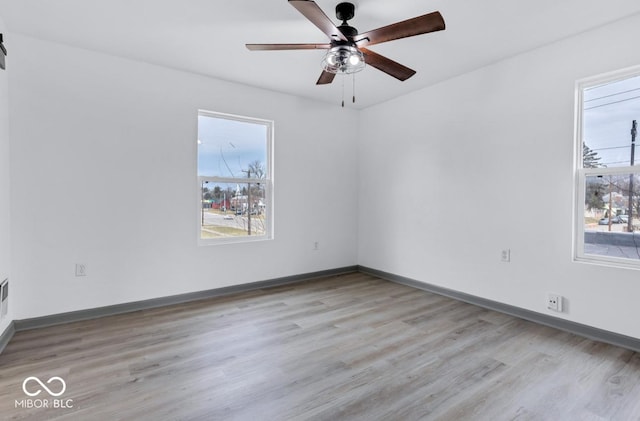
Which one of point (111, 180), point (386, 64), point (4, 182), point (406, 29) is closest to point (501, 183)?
point (386, 64)

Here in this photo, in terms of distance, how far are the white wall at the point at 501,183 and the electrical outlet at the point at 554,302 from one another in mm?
73

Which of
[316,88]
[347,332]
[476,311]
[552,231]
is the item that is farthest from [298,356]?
[316,88]

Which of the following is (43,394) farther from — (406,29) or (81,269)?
(406,29)

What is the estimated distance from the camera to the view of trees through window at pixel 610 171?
8.96ft

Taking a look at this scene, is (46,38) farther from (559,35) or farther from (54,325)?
(559,35)

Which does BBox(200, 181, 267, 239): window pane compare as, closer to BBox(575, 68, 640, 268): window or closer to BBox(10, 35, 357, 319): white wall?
BBox(10, 35, 357, 319): white wall

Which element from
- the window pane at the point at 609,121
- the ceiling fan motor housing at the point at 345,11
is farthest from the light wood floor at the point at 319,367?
the ceiling fan motor housing at the point at 345,11

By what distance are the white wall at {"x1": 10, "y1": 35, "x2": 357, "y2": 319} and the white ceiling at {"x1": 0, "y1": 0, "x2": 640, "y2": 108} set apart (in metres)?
0.26

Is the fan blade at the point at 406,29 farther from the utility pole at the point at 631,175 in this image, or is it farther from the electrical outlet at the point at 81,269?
the electrical outlet at the point at 81,269

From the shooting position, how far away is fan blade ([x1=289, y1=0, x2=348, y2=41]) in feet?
6.25

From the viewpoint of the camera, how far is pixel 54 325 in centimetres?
304

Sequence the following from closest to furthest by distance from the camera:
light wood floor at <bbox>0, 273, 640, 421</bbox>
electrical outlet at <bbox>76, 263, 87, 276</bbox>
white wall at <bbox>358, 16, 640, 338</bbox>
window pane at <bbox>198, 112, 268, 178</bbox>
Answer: light wood floor at <bbox>0, 273, 640, 421</bbox>, white wall at <bbox>358, 16, 640, 338</bbox>, electrical outlet at <bbox>76, 263, 87, 276</bbox>, window pane at <bbox>198, 112, 268, 178</bbox>

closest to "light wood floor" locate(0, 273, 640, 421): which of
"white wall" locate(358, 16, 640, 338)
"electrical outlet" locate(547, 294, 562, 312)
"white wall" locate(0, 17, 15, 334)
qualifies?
"electrical outlet" locate(547, 294, 562, 312)

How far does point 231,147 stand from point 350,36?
2.32 m
